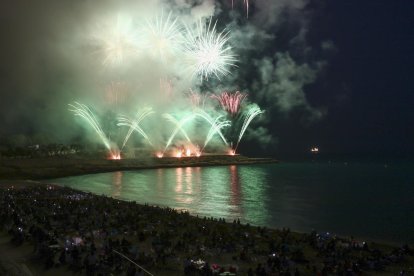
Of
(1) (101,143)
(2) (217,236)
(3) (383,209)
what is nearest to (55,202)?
(2) (217,236)

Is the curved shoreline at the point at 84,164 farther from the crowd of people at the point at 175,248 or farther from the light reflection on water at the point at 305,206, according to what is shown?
the crowd of people at the point at 175,248

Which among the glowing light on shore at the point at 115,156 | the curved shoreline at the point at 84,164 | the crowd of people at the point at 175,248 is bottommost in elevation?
the crowd of people at the point at 175,248

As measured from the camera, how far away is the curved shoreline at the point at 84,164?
68.9 meters

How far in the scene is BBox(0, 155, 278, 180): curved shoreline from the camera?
6888cm

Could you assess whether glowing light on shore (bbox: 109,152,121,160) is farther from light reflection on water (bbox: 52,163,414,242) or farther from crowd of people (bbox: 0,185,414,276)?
crowd of people (bbox: 0,185,414,276)

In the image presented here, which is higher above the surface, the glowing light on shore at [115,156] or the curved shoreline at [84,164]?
the glowing light on shore at [115,156]

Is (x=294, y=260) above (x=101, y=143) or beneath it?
beneath

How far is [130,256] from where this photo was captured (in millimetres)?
14914

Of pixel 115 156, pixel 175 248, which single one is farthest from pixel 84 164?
pixel 175 248

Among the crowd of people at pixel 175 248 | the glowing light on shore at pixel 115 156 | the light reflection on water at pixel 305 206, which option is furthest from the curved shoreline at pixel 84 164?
the crowd of people at pixel 175 248

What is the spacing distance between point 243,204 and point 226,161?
8087cm

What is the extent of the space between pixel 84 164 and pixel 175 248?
250ft

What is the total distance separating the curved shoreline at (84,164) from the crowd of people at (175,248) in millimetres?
47734

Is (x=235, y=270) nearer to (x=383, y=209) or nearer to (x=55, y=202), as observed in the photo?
(x=55, y=202)
